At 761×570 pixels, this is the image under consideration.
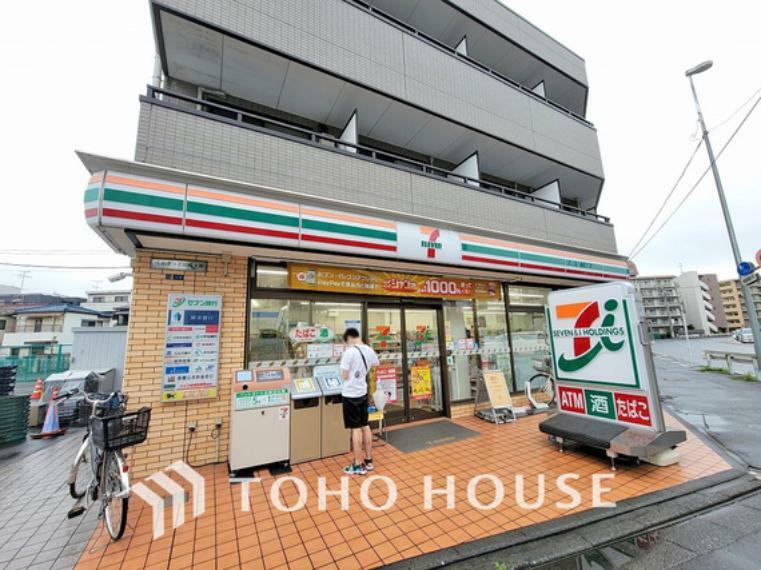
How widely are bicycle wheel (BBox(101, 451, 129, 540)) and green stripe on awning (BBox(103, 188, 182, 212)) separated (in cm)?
286

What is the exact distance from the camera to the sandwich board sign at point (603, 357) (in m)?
4.56

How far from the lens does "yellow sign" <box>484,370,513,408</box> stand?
677 centimetres

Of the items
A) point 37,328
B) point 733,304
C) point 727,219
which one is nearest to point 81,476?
point 727,219

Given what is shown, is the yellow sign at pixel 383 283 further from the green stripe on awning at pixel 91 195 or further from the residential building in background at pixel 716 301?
the residential building in background at pixel 716 301

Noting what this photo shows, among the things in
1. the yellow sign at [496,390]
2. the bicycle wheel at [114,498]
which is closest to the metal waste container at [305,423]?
the bicycle wheel at [114,498]

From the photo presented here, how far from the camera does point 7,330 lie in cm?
2995

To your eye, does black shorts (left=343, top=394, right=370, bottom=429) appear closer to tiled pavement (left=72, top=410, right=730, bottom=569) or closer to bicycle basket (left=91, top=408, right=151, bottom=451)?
tiled pavement (left=72, top=410, right=730, bottom=569)

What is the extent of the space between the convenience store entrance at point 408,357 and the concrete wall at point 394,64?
183 inches

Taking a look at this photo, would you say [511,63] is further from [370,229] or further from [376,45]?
[370,229]

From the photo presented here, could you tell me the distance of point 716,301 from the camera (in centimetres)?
7394

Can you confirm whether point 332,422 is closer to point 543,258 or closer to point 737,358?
point 543,258

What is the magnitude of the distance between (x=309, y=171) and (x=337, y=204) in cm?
86

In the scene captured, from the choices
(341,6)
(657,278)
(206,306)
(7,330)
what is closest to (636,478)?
(206,306)

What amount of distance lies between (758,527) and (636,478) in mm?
1108
